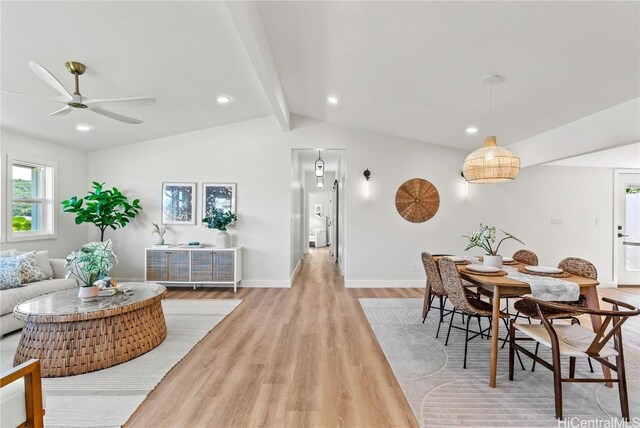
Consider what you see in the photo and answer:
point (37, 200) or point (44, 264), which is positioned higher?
point (37, 200)

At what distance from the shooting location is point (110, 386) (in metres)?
2.24

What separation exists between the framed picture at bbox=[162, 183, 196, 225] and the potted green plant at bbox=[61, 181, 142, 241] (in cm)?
46

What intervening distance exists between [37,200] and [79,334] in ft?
11.8

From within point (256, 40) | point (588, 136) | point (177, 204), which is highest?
point (256, 40)

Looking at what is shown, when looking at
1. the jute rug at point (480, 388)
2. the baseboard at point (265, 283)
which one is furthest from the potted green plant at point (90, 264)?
the baseboard at point (265, 283)

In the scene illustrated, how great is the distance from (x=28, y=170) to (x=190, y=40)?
3822 mm

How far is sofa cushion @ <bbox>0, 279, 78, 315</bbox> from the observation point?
305cm

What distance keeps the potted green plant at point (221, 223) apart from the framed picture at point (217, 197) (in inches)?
8.5

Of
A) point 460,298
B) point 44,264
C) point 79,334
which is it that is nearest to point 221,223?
point 44,264

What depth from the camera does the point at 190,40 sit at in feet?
9.45

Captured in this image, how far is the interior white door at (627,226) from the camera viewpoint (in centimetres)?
566

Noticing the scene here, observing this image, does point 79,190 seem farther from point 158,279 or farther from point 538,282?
point 538,282

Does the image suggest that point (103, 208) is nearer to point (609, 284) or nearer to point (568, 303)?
point (568, 303)

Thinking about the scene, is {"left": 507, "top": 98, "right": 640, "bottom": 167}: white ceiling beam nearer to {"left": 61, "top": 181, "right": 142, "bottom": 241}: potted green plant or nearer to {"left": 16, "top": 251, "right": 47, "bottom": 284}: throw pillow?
{"left": 61, "top": 181, "right": 142, "bottom": 241}: potted green plant
